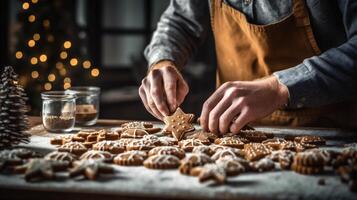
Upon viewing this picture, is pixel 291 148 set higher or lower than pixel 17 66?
lower

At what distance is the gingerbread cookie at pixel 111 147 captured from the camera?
1755 millimetres

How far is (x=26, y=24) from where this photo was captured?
4.22m

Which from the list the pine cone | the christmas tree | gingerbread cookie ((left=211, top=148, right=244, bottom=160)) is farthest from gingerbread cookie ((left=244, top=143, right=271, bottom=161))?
the christmas tree

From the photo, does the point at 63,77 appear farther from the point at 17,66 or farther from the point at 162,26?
the point at 162,26

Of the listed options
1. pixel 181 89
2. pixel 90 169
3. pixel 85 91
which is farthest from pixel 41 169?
pixel 85 91

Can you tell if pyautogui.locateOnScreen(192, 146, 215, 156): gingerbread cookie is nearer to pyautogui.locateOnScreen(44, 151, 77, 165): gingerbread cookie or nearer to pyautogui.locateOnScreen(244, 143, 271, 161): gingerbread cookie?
pyautogui.locateOnScreen(244, 143, 271, 161): gingerbread cookie

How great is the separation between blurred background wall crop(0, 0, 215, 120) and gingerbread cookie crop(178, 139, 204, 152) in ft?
8.26

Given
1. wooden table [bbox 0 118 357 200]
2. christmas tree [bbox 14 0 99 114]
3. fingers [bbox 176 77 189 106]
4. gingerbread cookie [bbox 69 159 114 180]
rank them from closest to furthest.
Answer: wooden table [bbox 0 118 357 200], gingerbread cookie [bbox 69 159 114 180], fingers [bbox 176 77 189 106], christmas tree [bbox 14 0 99 114]

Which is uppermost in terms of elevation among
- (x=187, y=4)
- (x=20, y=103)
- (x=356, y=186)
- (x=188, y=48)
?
(x=187, y=4)

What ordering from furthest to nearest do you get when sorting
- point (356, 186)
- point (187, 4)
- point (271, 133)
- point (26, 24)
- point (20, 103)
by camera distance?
point (26, 24) → point (187, 4) → point (271, 133) → point (20, 103) → point (356, 186)

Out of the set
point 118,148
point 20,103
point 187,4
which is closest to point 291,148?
point 118,148

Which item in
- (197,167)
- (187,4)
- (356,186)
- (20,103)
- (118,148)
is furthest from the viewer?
(187,4)

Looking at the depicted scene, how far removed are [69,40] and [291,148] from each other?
9.50 ft

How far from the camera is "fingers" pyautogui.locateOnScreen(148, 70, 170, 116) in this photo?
83.0 inches
